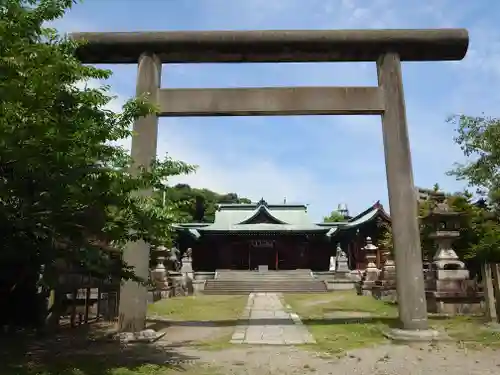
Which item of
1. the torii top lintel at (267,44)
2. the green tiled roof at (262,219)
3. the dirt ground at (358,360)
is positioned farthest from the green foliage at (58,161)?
the green tiled roof at (262,219)

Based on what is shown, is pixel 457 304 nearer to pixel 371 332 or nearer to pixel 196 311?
pixel 371 332

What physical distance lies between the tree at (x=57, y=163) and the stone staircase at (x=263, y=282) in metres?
22.5

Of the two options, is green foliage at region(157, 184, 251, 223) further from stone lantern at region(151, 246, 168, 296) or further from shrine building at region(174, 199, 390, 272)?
stone lantern at region(151, 246, 168, 296)

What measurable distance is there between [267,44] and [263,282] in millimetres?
22546

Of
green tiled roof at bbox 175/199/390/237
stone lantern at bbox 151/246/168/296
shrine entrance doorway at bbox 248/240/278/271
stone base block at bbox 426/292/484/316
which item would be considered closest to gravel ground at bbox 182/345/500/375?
stone base block at bbox 426/292/484/316

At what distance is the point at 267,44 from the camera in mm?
8953

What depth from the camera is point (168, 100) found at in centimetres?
888

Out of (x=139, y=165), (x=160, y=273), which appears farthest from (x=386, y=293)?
(x=139, y=165)

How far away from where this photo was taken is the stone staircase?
27.6 meters

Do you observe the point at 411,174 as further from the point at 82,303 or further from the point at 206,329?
the point at 82,303

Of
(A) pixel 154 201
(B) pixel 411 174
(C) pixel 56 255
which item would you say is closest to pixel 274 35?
(B) pixel 411 174

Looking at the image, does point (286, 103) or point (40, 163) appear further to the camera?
point (286, 103)

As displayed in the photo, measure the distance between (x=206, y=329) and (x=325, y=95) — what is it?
6.10 m

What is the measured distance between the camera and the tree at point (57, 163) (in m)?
4.27
